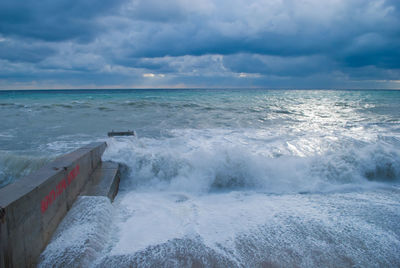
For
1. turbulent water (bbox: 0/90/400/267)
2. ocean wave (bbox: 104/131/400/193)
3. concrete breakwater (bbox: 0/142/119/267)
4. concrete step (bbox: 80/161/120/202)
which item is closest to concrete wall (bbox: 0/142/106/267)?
concrete breakwater (bbox: 0/142/119/267)

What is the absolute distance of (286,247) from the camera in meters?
2.63

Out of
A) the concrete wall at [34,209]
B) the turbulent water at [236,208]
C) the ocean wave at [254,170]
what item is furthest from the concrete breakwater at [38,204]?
the ocean wave at [254,170]

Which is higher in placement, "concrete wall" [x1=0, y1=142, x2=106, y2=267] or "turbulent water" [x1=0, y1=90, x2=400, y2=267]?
"concrete wall" [x1=0, y1=142, x2=106, y2=267]

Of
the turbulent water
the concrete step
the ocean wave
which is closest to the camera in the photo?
the turbulent water

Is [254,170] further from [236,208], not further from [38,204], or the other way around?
[38,204]

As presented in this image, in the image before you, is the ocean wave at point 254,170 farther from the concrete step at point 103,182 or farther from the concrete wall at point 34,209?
the concrete wall at point 34,209

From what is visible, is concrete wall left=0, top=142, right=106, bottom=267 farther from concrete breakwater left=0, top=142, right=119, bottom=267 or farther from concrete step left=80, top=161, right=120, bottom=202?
concrete step left=80, top=161, right=120, bottom=202

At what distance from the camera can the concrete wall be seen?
1872mm

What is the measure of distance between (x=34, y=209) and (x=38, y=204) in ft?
0.27

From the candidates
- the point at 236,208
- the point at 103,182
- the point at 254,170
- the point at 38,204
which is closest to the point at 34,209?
the point at 38,204

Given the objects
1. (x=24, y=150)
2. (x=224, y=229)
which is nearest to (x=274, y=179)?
(x=224, y=229)

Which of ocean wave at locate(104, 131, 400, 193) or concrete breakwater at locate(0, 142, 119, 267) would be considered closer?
concrete breakwater at locate(0, 142, 119, 267)

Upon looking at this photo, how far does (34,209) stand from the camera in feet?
7.41

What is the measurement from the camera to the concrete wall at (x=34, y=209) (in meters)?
1.87
